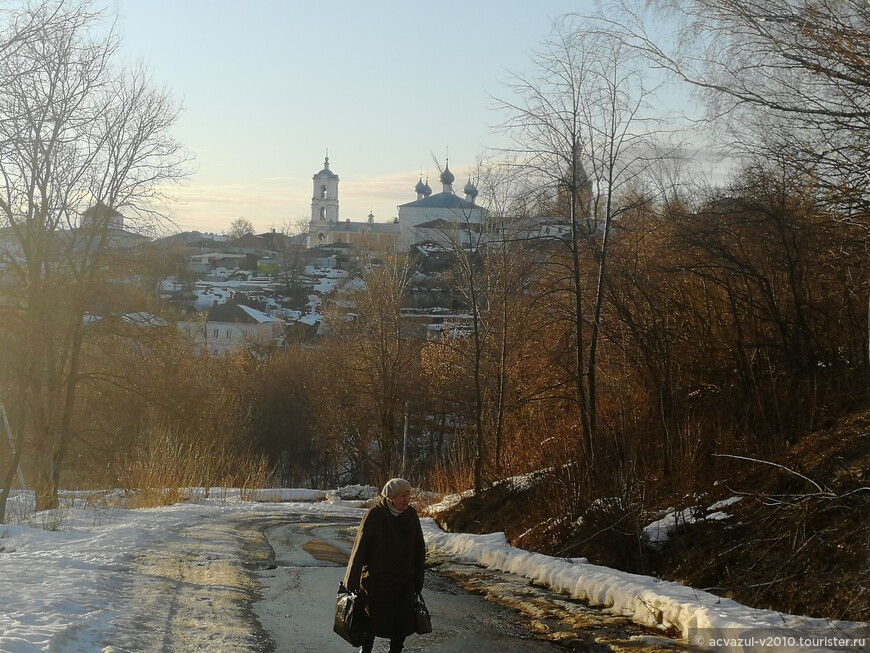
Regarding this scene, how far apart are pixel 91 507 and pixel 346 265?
124 metres

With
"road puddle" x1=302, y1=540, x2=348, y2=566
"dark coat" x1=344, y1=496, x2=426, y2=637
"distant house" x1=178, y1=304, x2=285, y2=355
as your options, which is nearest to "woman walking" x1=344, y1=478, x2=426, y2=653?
"dark coat" x1=344, y1=496, x2=426, y2=637

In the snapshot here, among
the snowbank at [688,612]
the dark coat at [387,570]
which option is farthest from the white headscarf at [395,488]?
the snowbank at [688,612]

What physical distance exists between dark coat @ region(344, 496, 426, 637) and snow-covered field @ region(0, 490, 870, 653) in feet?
5.65

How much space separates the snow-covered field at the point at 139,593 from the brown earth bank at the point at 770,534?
0.48m

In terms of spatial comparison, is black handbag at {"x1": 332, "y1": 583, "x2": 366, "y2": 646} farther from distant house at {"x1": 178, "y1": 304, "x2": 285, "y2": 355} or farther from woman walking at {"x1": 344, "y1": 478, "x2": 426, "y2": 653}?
distant house at {"x1": 178, "y1": 304, "x2": 285, "y2": 355}

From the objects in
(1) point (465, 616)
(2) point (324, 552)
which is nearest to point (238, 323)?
(2) point (324, 552)

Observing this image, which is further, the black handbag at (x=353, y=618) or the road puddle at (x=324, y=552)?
the road puddle at (x=324, y=552)

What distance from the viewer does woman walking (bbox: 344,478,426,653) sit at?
807cm

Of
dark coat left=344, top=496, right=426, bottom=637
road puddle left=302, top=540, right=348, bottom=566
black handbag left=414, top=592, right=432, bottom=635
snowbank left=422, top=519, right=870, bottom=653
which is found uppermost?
dark coat left=344, top=496, right=426, bottom=637

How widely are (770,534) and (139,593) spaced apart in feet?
24.1

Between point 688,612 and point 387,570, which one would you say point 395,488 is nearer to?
point 387,570

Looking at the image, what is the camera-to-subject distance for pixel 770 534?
38.0ft

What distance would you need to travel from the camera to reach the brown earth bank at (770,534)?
32.7 ft

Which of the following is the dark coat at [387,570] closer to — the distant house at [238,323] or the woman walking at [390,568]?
the woman walking at [390,568]
